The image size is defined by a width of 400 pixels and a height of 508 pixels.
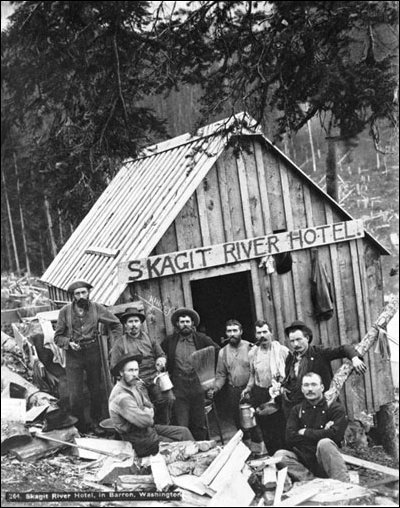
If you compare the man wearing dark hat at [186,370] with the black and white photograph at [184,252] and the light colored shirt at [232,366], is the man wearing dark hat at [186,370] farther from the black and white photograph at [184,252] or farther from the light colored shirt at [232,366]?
the light colored shirt at [232,366]

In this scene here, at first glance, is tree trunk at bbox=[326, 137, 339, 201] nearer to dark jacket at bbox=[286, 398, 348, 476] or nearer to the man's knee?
dark jacket at bbox=[286, 398, 348, 476]

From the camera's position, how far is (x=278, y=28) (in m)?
5.67

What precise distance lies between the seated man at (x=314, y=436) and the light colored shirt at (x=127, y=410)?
4.45ft

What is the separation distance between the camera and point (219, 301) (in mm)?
11766

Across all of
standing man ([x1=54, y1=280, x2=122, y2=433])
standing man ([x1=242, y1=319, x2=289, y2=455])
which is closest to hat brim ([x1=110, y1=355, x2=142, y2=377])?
standing man ([x1=54, y1=280, x2=122, y2=433])

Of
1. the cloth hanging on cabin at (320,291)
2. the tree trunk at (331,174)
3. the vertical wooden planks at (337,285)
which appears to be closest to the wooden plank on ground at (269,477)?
the cloth hanging on cabin at (320,291)

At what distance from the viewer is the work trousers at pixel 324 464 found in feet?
19.3

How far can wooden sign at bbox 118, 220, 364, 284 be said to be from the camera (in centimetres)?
696

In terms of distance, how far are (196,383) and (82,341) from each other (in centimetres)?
137

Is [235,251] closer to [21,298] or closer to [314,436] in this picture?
[314,436]

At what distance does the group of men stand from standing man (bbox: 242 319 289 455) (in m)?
0.01

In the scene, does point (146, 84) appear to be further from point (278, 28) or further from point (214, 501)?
point (214, 501)

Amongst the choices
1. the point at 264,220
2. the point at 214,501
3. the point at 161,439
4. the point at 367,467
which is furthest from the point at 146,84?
the point at 367,467

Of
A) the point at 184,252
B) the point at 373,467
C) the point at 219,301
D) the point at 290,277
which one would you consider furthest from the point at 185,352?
the point at 219,301
